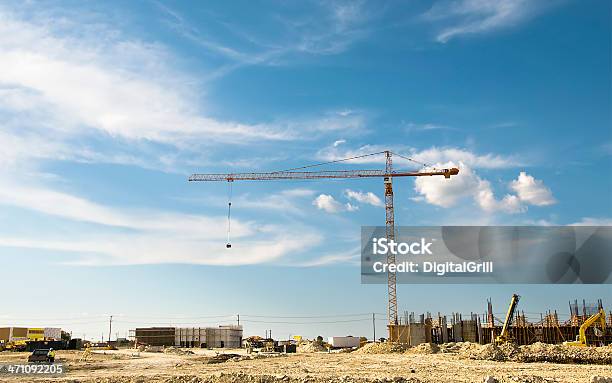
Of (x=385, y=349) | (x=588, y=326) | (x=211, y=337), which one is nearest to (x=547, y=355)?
(x=588, y=326)

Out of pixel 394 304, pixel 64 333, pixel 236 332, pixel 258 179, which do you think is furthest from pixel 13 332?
pixel 394 304

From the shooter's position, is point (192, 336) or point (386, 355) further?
point (192, 336)

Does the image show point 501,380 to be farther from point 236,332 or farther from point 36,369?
point 236,332

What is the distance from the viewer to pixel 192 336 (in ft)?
304

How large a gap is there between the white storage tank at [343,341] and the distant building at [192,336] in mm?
22406

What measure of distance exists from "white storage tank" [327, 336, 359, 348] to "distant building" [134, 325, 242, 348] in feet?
73.5

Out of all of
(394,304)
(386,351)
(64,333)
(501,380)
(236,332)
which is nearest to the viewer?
(501,380)

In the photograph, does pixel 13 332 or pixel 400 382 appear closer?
pixel 400 382

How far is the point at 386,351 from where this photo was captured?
50.7 metres

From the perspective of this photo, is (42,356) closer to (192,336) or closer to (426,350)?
(426,350)

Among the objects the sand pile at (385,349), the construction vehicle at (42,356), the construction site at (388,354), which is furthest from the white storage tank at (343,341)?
the construction vehicle at (42,356)

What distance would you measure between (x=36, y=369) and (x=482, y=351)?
28.4 m

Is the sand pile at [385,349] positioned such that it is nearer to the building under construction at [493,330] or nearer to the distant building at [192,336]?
the building under construction at [493,330]

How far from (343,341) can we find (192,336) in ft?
95.7
